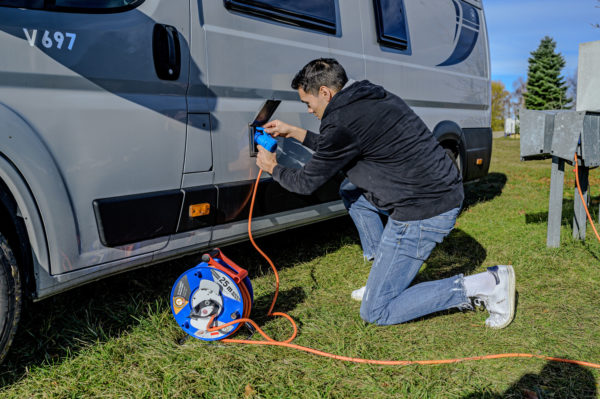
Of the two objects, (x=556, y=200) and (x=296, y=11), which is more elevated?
(x=296, y=11)

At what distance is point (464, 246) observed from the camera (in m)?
4.29

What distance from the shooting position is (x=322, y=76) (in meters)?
2.68

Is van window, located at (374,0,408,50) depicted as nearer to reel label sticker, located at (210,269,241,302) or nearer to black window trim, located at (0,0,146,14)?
black window trim, located at (0,0,146,14)

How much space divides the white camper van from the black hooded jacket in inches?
19.8

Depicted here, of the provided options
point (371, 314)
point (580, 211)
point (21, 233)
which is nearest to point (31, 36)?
point (21, 233)

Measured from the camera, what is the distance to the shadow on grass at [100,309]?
7.92ft

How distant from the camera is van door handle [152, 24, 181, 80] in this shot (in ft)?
8.00

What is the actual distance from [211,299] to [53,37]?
4.72 ft

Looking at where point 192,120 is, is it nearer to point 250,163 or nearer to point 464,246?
point 250,163

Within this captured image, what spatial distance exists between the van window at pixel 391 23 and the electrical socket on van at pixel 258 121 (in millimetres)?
1337

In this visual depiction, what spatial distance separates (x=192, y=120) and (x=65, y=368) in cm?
137

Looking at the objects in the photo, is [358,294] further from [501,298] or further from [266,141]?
Answer: [266,141]

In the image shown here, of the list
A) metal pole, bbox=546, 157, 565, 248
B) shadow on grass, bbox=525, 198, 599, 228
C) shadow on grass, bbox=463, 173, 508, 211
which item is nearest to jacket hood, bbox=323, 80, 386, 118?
metal pole, bbox=546, 157, 565, 248

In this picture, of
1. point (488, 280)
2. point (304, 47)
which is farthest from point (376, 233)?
point (304, 47)
